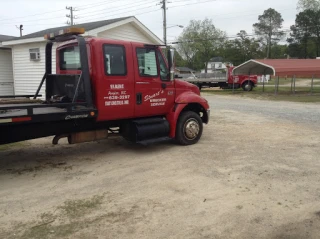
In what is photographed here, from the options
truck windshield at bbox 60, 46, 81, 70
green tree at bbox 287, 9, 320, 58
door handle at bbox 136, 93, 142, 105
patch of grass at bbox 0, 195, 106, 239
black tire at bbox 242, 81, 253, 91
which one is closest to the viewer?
patch of grass at bbox 0, 195, 106, 239

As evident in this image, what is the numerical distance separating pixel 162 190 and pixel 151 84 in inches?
109

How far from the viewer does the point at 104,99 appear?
6445mm

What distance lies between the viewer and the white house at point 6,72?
1850 cm

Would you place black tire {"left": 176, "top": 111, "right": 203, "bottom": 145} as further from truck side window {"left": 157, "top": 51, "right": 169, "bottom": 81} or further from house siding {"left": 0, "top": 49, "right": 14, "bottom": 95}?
house siding {"left": 0, "top": 49, "right": 14, "bottom": 95}

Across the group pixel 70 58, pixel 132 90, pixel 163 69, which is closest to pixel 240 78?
pixel 163 69

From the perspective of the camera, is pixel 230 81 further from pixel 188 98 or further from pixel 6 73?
pixel 188 98

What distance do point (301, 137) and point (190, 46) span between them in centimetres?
7033

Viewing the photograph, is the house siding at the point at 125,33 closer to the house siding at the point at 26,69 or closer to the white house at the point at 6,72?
the house siding at the point at 26,69

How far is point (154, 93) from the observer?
7.38m

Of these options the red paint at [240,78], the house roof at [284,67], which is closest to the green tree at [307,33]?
the red paint at [240,78]

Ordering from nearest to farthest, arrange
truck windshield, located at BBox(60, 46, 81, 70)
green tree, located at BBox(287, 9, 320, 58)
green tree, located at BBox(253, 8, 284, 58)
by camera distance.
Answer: truck windshield, located at BBox(60, 46, 81, 70)
green tree, located at BBox(287, 9, 320, 58)
green tree, located at BBox(253, 8, 284, 58)

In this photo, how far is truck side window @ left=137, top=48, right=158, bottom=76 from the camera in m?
7.07

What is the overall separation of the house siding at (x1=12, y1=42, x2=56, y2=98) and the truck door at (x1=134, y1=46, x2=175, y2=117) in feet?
Answer: 33.6

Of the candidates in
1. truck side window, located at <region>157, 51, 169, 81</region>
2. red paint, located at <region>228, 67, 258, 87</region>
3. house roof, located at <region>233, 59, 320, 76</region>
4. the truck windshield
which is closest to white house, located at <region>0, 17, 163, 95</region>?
the truck windshield
